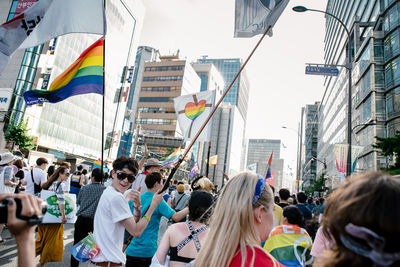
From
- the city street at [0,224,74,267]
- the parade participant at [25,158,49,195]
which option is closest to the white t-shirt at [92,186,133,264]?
the city street at [0,224,74,267]

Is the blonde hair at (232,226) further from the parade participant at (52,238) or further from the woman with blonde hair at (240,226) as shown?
the parade participant at (52,238)

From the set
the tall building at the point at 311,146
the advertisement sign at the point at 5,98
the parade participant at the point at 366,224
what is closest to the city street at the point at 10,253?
the parade participant at the point at 366,224

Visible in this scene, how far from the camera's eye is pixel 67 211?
5.22 m

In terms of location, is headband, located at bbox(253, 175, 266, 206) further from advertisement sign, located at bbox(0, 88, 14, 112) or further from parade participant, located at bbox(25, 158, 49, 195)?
advertisement sign, located at bbox(0, 88, 14, 112)

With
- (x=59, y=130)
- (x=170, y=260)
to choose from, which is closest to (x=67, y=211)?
(x=170, y=260)

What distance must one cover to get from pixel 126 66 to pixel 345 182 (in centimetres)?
6674

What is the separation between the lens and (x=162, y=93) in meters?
82.8

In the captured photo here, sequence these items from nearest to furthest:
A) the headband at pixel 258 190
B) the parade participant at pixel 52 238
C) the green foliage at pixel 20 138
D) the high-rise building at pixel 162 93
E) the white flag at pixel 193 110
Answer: the headband at pixel 258 190, the parade participant at pixel 52 238, the white flag at pixel 193 110, the green foliage at pixel 20 138, the high-rise building at pixel 162 93

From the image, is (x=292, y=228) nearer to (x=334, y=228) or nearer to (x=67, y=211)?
(x=334, y=228)

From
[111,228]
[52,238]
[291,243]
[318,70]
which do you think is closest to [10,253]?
[52,238]

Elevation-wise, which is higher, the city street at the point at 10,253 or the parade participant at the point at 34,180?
the parade participant at the point at 34,180

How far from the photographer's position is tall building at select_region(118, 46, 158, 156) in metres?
64.6

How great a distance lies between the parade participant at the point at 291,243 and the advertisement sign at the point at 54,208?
3.62 meters

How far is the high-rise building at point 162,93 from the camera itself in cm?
7988
